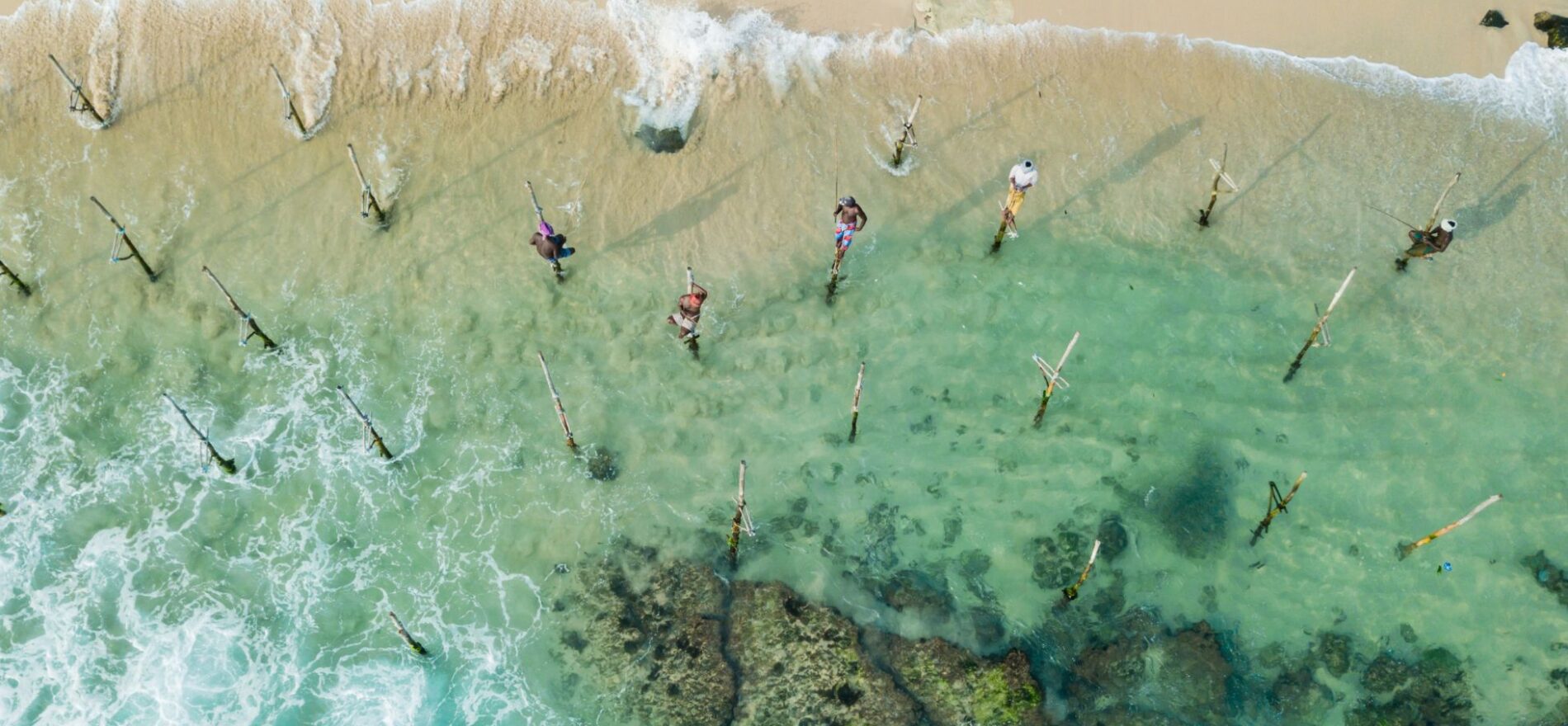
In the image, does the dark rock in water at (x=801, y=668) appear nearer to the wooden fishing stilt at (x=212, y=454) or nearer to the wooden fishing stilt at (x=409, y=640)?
the wooden fishing stilt at (x=409, y=640)

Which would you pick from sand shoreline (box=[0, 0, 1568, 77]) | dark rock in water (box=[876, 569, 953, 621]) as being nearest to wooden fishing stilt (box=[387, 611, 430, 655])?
dark rock in water (box=[876, 569, 953, 621])

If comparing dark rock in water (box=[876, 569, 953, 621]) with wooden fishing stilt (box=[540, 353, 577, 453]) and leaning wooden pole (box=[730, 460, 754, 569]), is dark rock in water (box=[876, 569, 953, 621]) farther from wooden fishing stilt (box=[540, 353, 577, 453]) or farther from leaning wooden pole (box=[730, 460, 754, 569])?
wooden fishing stilt (box=[540, 353, 577, 453])

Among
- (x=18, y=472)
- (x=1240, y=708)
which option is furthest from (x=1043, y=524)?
(x=18, y=472)

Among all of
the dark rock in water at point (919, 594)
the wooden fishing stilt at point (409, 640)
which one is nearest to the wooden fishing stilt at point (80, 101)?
the wooden fishing stilt at point (409, 640)

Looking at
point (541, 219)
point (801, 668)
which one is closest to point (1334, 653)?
point (801, 668)

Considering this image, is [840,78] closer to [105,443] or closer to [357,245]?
[357,245]
